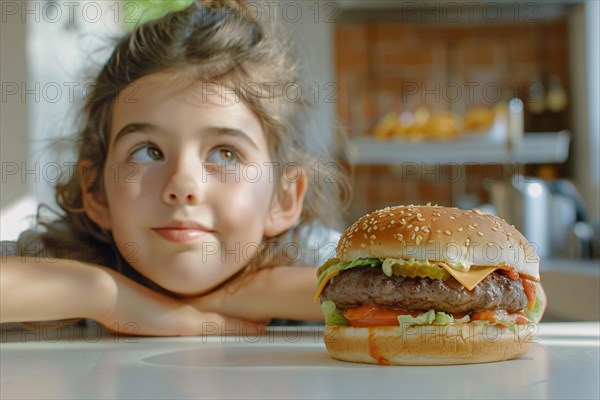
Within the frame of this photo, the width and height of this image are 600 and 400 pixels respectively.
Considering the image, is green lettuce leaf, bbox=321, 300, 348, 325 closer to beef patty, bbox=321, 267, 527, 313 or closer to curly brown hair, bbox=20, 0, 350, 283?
beef patty, bbox=321, 267, 527, 313

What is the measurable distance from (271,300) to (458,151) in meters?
3.36

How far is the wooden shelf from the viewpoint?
4621mm

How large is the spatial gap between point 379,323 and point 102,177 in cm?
73

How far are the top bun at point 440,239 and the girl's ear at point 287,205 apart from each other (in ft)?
1.55

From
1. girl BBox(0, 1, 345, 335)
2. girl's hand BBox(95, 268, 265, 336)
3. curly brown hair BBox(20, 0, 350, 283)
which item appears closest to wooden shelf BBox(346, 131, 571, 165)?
curly brown hair BBox(20, 0, 350, 283)

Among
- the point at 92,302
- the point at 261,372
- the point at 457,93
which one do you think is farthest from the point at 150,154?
the point at 457,93

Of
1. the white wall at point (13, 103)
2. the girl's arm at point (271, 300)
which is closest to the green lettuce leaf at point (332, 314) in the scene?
the girl's arm at point (271, 300)

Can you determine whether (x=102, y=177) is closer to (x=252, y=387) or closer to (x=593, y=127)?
(x=252, y=387)

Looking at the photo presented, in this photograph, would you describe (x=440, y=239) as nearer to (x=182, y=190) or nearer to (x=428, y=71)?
(x=182, y=190)

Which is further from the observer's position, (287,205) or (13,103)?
(13,103)

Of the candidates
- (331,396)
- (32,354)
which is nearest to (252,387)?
(331,396)

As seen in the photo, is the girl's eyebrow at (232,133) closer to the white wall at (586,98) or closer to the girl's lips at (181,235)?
the girl's lips at (181,235)

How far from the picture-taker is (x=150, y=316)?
1367 mm

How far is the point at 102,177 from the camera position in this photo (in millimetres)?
1573
